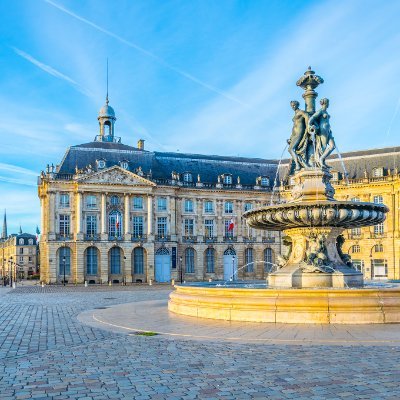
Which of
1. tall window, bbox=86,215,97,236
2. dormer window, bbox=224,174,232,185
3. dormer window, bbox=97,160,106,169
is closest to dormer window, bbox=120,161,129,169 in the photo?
dormer window, bbox=97,160,106,169

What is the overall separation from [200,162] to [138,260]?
52.0ft

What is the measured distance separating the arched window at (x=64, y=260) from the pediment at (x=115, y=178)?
803 cm

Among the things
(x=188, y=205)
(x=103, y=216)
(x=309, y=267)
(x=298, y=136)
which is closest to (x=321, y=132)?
(x=298, y=136)

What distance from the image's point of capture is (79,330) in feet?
48.6

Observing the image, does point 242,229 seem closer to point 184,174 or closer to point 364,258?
point 184,174

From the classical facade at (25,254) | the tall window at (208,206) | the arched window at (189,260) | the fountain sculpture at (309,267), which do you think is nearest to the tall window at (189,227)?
the arched window at (189,260)

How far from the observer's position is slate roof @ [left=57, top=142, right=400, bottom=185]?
64812 mm

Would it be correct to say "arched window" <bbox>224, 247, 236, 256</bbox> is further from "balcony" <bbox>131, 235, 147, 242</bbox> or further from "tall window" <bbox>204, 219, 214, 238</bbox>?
"balcony" <bbox>131, 235, 147, 242</bbox>

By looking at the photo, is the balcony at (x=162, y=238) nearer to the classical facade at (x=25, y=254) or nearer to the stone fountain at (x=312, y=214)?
the stone fountain at (x=312, y=214)

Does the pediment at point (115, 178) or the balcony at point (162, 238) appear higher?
the pediment at point (115, 178)

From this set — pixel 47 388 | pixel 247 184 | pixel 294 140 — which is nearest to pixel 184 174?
pixel 247 184

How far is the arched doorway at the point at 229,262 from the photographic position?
228 ft

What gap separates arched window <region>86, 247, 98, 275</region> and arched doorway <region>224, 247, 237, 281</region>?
1658cm

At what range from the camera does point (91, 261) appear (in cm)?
6272
